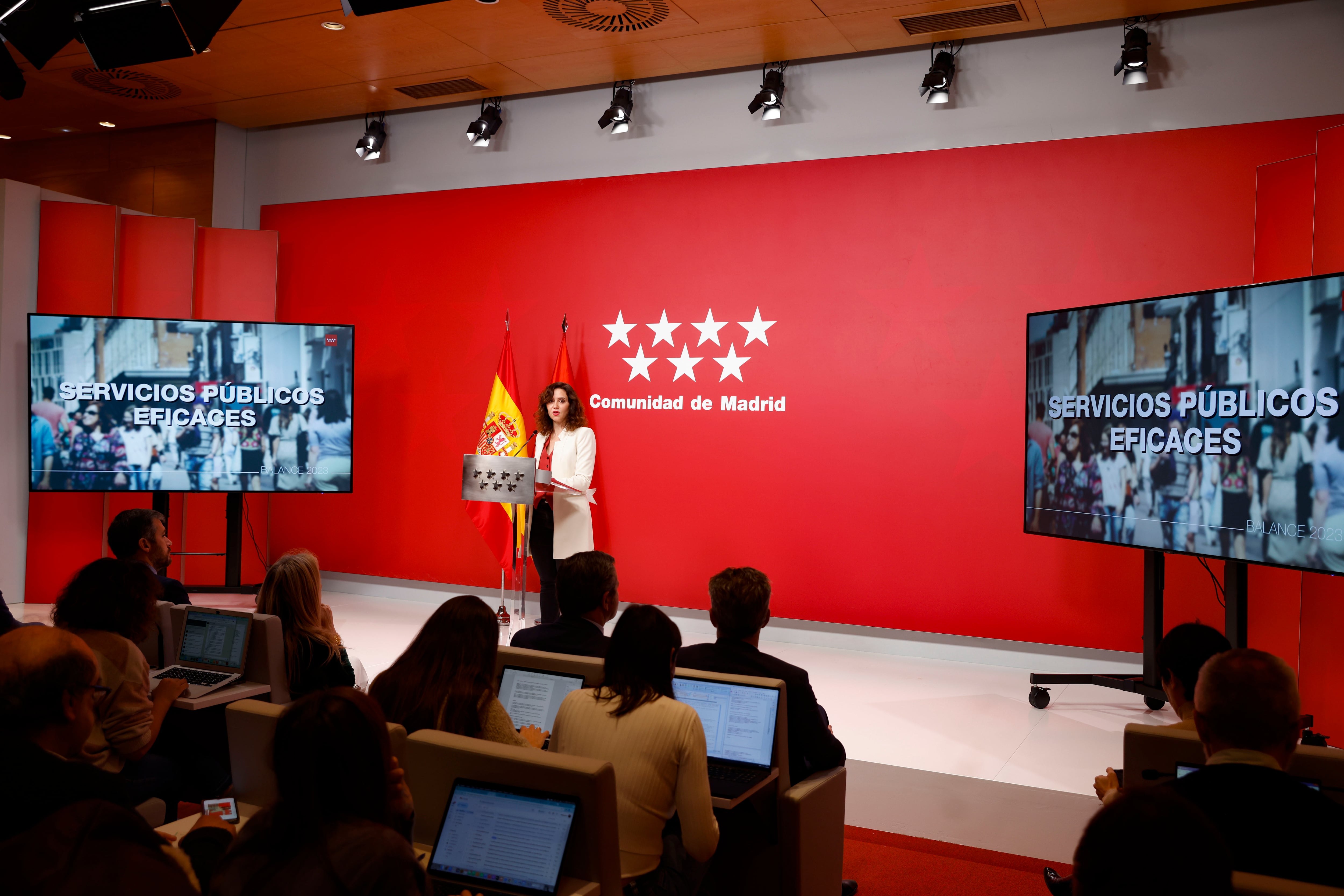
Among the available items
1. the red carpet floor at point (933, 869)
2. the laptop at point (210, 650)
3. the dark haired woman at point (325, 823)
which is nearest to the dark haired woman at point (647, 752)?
the dark haired woman at point (325, 823)

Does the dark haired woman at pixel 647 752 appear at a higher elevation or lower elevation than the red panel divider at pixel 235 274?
lower

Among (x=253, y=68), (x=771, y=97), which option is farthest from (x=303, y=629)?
(x=253, y=68)

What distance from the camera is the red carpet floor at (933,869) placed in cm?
305

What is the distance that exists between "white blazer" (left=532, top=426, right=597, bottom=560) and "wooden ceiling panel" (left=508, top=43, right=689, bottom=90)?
2.45 m

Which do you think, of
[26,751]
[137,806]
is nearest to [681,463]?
[137,806]

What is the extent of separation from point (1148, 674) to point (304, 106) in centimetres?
700

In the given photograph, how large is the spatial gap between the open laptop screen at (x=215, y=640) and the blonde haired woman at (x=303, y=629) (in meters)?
0.12

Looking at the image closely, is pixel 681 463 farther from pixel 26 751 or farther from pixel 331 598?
pixel 26 751

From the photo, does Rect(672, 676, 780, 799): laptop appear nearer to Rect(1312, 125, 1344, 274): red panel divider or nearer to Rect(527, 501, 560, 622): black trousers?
Rect(1312, 125, 1344, 274): red panel divider

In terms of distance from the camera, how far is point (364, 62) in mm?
6688

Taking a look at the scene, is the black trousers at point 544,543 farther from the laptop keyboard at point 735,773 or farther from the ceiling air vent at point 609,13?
the laptop keyboard at point 735,773

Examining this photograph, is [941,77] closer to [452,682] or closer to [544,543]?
[544,543]

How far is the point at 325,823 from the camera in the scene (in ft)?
4.53

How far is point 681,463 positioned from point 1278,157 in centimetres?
391
